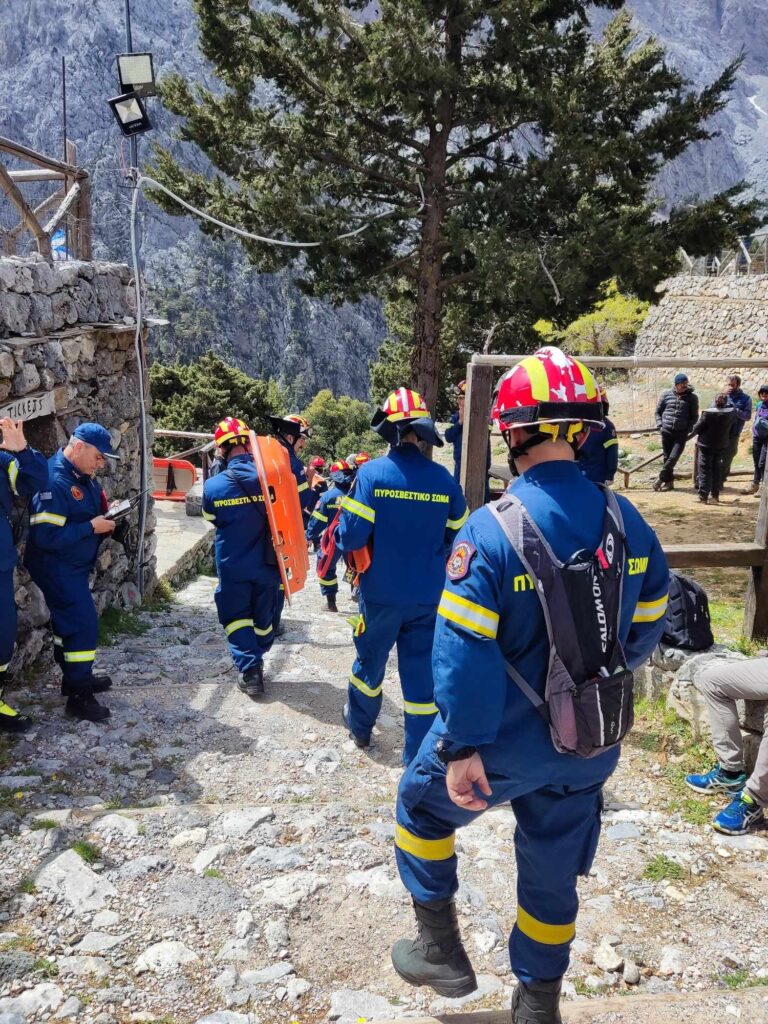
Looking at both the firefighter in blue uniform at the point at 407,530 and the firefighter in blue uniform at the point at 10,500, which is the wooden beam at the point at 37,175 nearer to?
the firefighter in blue uniform at the point at 10,500

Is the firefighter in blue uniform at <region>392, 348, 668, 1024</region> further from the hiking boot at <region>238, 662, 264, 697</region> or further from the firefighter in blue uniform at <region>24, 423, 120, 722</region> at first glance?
the hiking boot at <region>238, 662, 264, 697</region>

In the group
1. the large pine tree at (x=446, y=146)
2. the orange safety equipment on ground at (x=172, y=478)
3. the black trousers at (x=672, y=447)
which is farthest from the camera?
the orange safety equipment on ground at (x=172, y=478)

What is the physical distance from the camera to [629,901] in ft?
10.6

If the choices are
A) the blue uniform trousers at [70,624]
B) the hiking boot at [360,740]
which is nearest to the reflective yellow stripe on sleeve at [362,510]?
the hiking boot at [360,740]

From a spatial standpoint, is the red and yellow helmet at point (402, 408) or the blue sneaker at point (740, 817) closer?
the blue sneaker at point (740, 817)

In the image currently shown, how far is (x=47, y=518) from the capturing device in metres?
4.71

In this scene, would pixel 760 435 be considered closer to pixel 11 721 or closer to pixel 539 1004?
pixel 11 721

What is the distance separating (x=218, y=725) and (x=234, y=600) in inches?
37.1

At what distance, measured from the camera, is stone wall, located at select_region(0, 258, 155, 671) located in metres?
5.54

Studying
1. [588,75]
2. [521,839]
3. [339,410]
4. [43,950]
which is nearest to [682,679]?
[521,839]

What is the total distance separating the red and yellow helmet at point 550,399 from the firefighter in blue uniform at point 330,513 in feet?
19.6

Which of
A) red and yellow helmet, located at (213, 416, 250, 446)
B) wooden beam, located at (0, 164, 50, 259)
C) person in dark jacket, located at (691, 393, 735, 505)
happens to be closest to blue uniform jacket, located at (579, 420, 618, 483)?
red and yellow helmet, located at (213, 416, 250, 446)

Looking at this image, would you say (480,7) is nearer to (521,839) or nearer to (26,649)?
(26,649)

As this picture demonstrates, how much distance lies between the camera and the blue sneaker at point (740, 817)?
3.66 m
